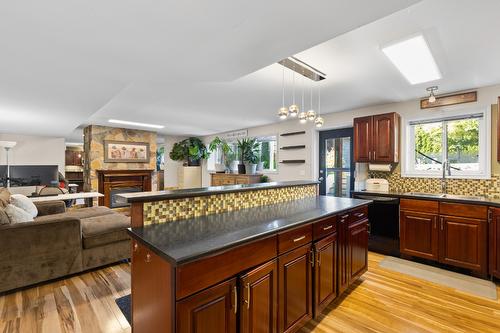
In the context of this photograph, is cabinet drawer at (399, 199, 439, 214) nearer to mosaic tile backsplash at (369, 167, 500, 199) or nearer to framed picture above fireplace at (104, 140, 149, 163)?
mosaic tile backsplash at (369, 167, 500, 199)

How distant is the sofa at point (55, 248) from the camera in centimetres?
239

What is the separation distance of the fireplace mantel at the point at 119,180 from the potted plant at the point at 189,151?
1.13m

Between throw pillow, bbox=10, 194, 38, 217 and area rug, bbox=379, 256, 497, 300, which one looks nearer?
area rug, bbox=379, 256, 497, 300

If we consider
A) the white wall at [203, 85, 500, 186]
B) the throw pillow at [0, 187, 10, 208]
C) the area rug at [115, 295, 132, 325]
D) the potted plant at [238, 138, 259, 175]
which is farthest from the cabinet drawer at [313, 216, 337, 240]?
the potted plant at [238, 138, 259, 175]

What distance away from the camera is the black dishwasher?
3357 mm

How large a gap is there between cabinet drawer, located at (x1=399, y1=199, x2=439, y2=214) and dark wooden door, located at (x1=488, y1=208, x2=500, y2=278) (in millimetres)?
Result: 502

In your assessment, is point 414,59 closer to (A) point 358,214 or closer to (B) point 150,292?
(A) point 358,214

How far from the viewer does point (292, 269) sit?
1663 mm

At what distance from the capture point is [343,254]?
220cm

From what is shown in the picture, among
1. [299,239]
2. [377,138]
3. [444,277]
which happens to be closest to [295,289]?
[299,239]

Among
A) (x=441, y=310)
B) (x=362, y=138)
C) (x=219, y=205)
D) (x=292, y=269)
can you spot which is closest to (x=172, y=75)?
(x=219, y=205)

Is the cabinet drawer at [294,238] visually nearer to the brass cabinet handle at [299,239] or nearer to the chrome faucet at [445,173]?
the brass cabinet handle at [299,239]

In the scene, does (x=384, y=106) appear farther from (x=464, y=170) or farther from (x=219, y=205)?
(x=219, y=205)

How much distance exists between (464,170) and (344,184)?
187 cm
